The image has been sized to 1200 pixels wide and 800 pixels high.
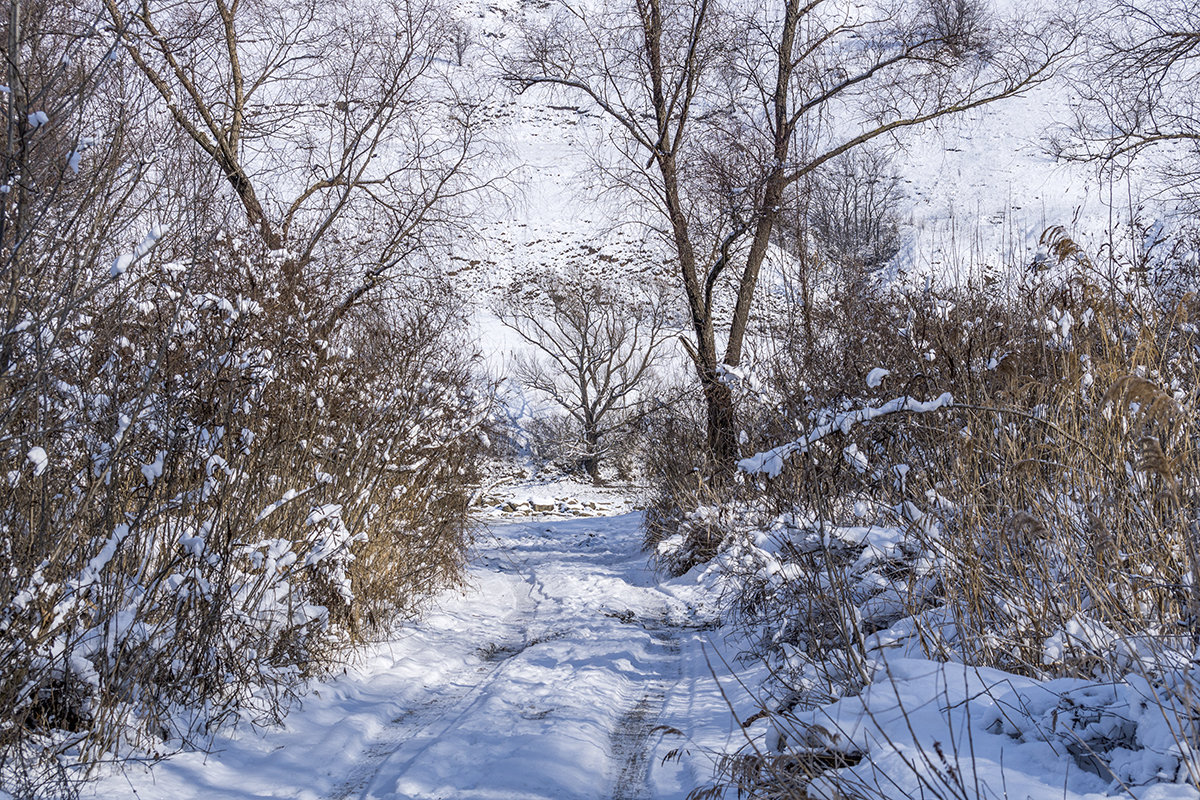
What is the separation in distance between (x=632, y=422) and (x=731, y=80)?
→ 5015 millimetres

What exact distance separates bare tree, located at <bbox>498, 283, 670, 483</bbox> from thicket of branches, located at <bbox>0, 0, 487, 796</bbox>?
14.1 metres

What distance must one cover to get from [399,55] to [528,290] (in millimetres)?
18861

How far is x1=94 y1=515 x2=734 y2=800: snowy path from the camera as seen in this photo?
10.2ft

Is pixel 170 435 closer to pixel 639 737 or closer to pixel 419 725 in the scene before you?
pixel 419 725

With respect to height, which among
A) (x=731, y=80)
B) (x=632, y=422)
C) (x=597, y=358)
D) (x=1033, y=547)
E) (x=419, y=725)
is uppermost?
(x=731, y=80)

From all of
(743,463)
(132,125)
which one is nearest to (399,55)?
(132,125)

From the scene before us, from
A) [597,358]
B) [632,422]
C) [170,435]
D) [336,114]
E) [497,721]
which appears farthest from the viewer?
[597,358]

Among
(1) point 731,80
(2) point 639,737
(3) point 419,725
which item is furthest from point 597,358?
(2) point 639,737

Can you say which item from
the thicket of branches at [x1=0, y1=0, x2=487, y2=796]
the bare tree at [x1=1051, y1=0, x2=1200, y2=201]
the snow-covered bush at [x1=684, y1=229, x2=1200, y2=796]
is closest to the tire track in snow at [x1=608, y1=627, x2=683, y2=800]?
the snow-covered bush at [x1=684, y1=229, x2=1200, y2=796]

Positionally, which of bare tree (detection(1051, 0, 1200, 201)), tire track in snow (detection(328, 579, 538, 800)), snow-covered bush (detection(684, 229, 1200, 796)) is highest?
bare tree (detection(1051, 0, 1200, 201))

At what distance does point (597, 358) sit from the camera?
76.2 feet

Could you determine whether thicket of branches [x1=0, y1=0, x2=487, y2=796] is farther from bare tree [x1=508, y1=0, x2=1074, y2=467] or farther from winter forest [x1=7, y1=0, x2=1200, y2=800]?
bare tree [x1=508, y1=0, x2=1074, y2=467]

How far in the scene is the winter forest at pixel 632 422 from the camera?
2.67 metres

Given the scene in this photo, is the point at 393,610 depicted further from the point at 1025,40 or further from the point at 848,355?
the point at 1025,40
